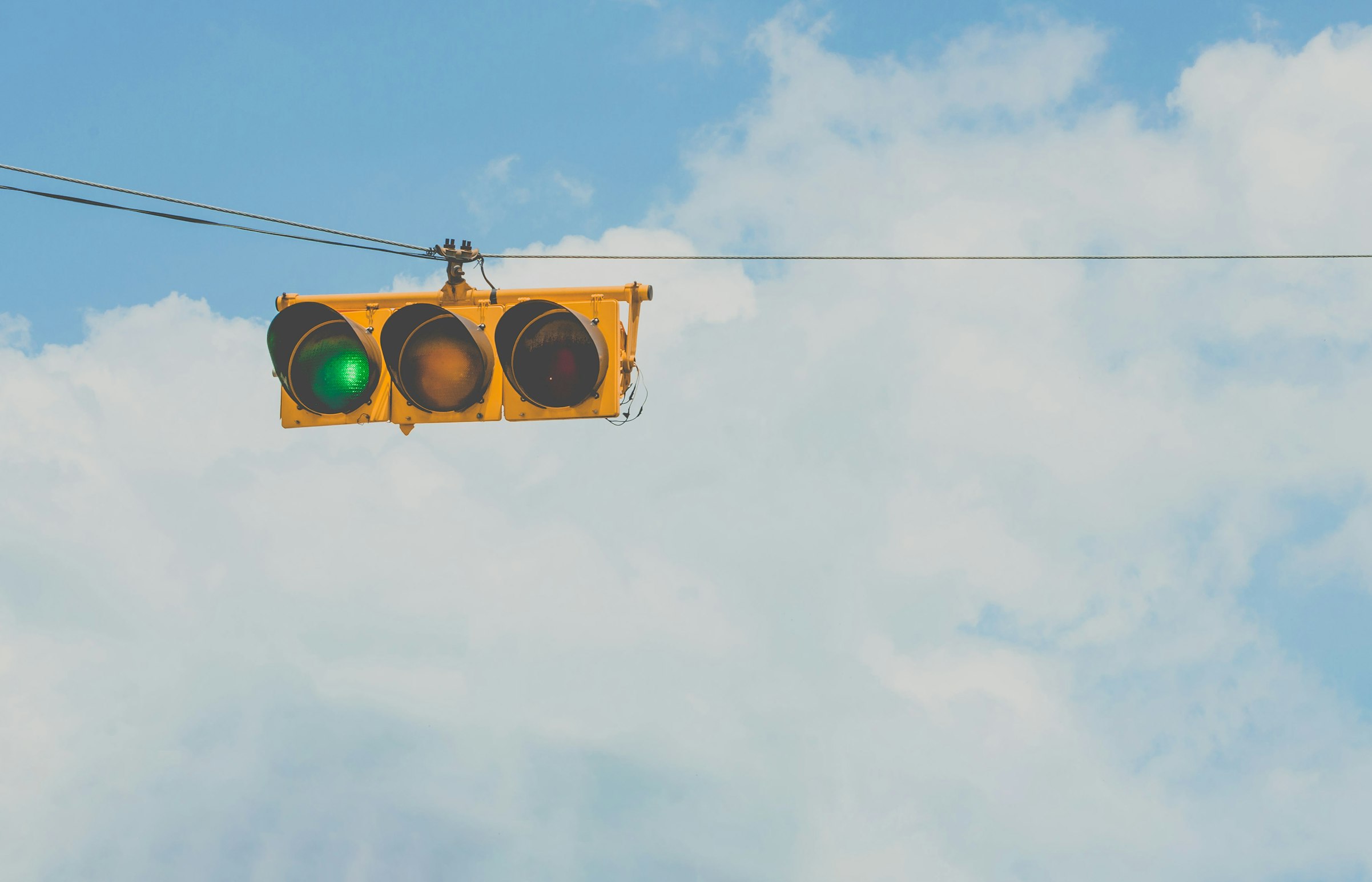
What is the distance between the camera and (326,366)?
7.29 meters

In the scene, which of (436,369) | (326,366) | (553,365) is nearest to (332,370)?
(326,366)

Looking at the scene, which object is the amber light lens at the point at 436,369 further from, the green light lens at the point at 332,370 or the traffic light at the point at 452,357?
the green light lens at the point at 332,370

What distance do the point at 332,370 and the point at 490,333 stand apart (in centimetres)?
81

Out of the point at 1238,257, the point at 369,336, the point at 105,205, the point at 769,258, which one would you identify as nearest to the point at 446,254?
the point at 369,336

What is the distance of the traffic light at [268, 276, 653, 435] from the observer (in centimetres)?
708

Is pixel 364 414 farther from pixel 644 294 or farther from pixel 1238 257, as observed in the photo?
pixel 1238 257

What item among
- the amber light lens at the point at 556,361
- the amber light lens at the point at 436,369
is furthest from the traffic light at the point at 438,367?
the amber light lens at the point at 556,361

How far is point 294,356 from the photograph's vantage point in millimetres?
7309

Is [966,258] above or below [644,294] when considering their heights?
above

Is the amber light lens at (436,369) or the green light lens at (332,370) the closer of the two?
the amber light lens at (436,369)

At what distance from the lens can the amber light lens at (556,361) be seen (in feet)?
23.2

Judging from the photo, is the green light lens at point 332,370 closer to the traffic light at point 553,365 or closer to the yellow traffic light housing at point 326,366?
the yellow traffic light housing at point 326,366

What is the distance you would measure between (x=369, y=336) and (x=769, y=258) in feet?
11.4

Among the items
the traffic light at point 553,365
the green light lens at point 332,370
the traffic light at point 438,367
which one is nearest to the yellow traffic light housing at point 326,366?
the green light lens at point 332,370
